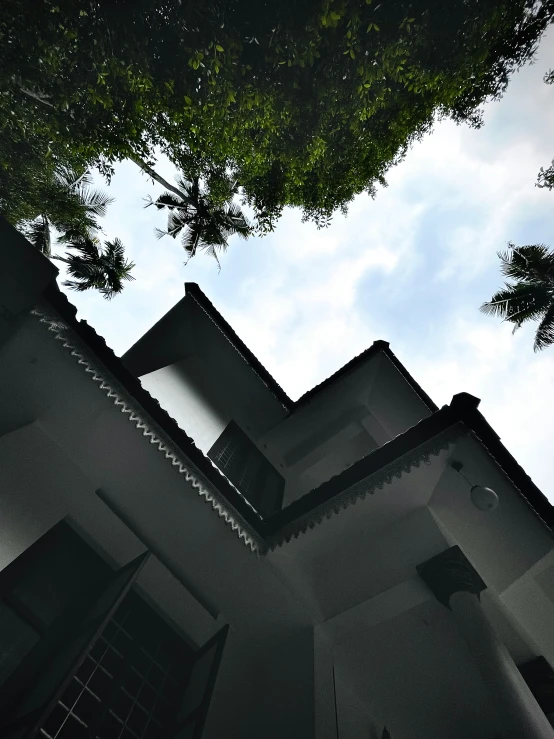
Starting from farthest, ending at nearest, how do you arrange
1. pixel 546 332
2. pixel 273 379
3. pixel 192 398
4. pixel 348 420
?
1. pixel 546 332
2. pixel 273 379
3. pixel 348 420
4. pixel 192 398

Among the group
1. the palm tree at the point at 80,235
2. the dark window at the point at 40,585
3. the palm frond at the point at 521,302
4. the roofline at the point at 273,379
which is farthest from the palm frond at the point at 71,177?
the palm frond at the point at 521,302

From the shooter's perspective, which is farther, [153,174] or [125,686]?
[153,174]

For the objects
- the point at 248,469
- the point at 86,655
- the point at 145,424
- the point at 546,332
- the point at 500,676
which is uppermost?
the point at 145,424

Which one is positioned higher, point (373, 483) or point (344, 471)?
point (344, 471)

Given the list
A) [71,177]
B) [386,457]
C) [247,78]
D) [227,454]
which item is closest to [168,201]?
[71,177]

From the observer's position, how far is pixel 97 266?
49.3 feet

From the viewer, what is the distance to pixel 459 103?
12.1 m

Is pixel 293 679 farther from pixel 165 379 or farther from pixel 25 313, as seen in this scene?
pixel 165 379

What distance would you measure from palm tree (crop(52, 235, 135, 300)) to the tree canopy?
8.68 feet

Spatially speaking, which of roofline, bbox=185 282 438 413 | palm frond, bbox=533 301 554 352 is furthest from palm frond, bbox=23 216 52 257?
palm frond, bbox=533 301 554 352

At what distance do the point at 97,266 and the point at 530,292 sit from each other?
14685mm

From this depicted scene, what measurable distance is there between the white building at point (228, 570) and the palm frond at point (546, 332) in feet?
27.8

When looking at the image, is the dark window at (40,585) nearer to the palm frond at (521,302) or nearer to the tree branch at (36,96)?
the tree branch at (36,96)

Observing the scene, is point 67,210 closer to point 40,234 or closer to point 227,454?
point 40,234
